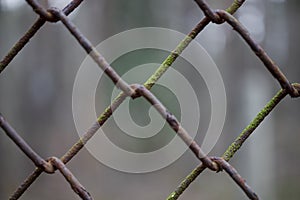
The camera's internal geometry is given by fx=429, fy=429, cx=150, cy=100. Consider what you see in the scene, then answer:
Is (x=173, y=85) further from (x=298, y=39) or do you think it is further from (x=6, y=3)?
(x=6, y=3)

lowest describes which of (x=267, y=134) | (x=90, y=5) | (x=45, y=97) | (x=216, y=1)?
(x=267, y=134)

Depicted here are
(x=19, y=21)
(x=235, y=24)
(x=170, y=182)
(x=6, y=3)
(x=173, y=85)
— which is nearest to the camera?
(x=235, y=24)

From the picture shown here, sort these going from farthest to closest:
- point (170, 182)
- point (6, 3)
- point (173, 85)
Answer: point (170, 182)
point (173, 85)
point (6, 3)

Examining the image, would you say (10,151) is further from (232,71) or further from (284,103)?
(284,103)

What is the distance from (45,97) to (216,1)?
4.84 feet

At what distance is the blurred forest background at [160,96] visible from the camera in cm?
308

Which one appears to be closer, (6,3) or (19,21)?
(6,3)

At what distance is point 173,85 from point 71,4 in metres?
2.91

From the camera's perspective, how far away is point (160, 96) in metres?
3.27

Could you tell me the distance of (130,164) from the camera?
326 centimetres

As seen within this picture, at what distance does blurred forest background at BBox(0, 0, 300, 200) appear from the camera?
10.1ft

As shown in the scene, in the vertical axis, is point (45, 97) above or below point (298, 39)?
above

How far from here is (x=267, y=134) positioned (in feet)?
11.1

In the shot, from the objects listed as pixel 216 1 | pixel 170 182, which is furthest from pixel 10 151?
pixel 216 1
